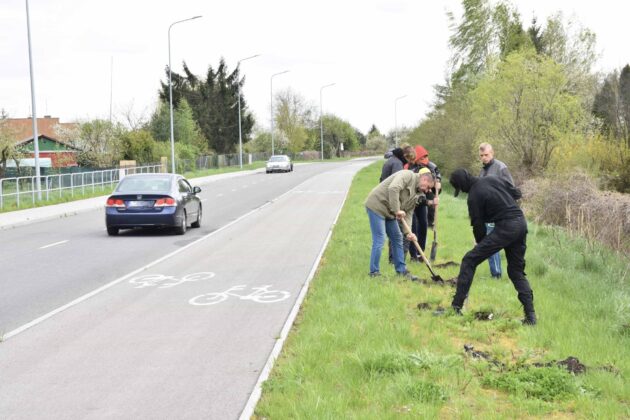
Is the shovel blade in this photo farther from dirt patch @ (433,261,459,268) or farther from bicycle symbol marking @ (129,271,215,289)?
bicycle symbol marking @ (129,271,215,289)

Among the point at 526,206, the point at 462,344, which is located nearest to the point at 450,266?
the point at 462,344

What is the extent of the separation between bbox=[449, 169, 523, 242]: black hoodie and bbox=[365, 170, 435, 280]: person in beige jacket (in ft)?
5.18

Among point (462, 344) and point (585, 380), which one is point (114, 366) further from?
point (585, 380)

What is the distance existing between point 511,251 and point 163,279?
534 cm

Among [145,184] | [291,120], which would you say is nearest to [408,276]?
[145,184]

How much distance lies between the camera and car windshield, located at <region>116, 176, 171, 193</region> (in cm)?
1639

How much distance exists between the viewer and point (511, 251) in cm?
716

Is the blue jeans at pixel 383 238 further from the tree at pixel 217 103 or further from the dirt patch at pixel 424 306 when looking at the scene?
the tree at pixel 217 103

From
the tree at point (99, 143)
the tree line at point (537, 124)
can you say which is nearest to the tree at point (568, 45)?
the tree line at point (537, 124)

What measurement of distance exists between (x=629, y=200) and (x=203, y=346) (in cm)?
1231

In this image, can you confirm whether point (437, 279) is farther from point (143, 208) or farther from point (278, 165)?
point (278, 165)

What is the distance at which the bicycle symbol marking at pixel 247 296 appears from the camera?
873 centimetres

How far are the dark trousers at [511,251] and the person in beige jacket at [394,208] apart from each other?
59.5 inches

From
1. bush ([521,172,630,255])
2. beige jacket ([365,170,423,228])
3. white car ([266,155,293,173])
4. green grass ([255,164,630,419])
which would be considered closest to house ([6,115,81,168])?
white car ([266,155,293,173])
